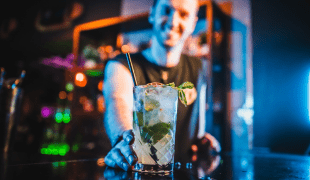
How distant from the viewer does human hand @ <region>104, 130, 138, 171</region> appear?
572 millimetres

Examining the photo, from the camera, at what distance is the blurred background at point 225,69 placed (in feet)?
8.77

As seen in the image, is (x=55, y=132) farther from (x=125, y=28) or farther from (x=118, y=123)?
(x=118, y=123)

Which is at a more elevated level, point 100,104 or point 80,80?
point 80,80

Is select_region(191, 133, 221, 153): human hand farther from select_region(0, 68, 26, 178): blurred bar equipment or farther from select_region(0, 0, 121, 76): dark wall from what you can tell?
select_region(0, 0, 121, 76): dark wall

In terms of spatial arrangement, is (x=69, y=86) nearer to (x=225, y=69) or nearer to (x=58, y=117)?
(x=58, y=117)

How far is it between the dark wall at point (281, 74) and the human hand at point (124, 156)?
259 centimetres

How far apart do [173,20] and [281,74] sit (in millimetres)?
1968

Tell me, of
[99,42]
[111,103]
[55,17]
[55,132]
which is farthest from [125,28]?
[111,103]

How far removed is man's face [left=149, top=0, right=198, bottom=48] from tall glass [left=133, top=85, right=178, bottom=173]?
0.76 m

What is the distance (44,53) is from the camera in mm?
5051

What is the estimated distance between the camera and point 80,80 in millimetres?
3826

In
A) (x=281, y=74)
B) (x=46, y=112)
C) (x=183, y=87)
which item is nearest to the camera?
(x=183, y=87)

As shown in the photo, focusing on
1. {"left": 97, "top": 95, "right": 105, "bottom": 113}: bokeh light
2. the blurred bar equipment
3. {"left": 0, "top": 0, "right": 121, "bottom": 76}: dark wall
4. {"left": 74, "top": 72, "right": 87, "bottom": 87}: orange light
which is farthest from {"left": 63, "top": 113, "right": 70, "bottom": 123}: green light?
the blurred bar equipment

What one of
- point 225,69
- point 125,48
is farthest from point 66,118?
point 225,69
